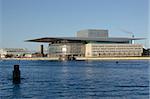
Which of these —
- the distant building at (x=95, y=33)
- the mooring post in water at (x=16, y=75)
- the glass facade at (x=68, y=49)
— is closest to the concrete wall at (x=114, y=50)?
the glass facade at (x=68, y=49)

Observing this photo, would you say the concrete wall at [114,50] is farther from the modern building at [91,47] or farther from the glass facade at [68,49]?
the glass facade at [68,49]

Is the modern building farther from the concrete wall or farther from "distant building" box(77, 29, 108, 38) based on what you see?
"distant building" box(77, 29, 108, 38)

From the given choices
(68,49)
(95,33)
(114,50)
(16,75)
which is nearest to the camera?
(16,75)

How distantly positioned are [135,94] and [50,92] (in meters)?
4.71

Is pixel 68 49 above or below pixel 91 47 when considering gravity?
below

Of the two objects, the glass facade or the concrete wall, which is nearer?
the concrete wall

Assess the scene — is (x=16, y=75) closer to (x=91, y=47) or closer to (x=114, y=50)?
(x=91, y=47)

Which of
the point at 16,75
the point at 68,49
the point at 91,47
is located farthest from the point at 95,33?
the point at 16,75

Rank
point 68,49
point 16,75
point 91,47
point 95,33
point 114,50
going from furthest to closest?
point 95,33 < point 68,49 < point 114,50 < point 91,47 < point 16,75

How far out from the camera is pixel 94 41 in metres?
162

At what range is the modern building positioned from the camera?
154 metres

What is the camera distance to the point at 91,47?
154 metres

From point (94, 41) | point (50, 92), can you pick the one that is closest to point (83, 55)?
point (94, 41)

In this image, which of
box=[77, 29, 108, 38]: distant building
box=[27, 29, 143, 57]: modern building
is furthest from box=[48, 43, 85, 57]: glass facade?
box=[77, 29, 108, 38]: distant building
